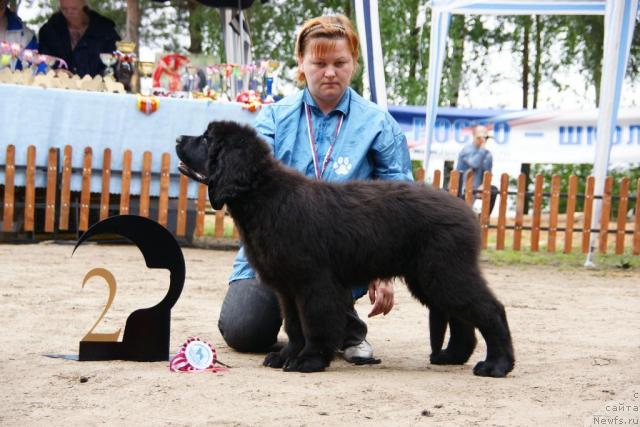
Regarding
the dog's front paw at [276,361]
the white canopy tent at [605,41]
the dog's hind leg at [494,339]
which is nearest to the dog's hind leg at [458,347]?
the dog's hind leg at [494,339]

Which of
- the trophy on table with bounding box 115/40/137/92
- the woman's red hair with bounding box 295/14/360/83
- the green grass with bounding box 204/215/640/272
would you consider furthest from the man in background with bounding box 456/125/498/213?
the woman's red hair with bounding box 295/14/360/83

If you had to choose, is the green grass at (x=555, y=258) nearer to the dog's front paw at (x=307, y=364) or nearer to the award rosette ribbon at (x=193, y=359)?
the dog's front paw at (x=307, y=364)

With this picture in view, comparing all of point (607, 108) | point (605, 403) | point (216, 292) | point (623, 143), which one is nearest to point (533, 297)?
point (216, 292)

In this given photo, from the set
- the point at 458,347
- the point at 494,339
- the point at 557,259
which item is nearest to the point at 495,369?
the point at 494,339

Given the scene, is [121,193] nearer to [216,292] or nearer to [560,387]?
[216,292]

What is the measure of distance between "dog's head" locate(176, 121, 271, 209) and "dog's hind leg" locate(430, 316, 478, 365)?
4.06ft

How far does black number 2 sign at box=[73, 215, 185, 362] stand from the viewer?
14.0ft

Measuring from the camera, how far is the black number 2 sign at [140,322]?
14.0 ft

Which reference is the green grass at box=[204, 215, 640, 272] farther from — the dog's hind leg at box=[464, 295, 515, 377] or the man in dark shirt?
the dog's hind leg at box=[464, 295, 515, 377]

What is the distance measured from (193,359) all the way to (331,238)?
807 mm

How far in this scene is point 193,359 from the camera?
409cm

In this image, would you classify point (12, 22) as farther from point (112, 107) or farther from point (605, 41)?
point (605, 41)

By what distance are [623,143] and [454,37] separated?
7866 millimetres

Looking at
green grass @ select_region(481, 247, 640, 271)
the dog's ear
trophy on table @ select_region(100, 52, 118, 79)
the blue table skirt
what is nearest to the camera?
the dog's ear
